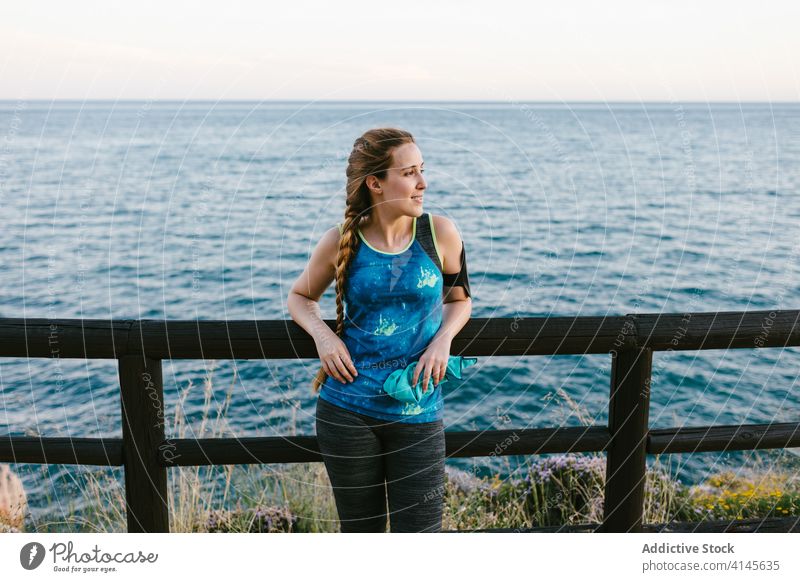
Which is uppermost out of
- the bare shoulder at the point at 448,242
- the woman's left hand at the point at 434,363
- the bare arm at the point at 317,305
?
the bare shoulder at the point at 448,242

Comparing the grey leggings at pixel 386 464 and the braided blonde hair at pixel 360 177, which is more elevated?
the braided blonde hair at pixel 360 177

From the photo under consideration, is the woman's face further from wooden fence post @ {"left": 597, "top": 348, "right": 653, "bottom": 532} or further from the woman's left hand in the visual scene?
wooden fence post @ {"left": 597, "top": 348, "right": 653, "bottom": 532}

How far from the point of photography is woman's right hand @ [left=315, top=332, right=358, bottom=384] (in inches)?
106

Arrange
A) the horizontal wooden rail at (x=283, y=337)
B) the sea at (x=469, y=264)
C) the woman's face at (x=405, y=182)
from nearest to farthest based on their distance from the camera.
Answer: the woman's face at (x=405, y=182) < the horizontal wooden rail at (x=283, y=337) < the sea at (x=469, y=264)

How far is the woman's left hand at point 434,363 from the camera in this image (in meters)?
2.66

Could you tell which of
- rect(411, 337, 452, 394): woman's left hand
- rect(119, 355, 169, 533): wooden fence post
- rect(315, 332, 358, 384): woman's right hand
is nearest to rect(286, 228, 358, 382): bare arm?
rect(315, 332, 358, 384): woman's right hand

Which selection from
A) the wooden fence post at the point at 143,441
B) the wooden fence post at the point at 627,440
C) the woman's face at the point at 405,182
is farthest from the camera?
the wooden fence post at the point at 627,440

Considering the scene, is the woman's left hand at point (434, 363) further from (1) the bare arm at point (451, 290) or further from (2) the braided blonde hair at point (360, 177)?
(2) the braided blonde hair at point (360, 177)

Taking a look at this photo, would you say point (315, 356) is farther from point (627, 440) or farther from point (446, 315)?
point (627, 440)

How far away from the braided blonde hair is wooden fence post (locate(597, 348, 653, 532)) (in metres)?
1.21

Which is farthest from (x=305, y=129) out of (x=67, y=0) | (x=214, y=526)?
(x=214, y=526)

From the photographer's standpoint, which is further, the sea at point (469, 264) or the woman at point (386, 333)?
the sea at point (469, 264)

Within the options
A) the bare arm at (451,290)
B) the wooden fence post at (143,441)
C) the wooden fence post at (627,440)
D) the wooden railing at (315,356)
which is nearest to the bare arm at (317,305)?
the wooden railing at (315,356)
